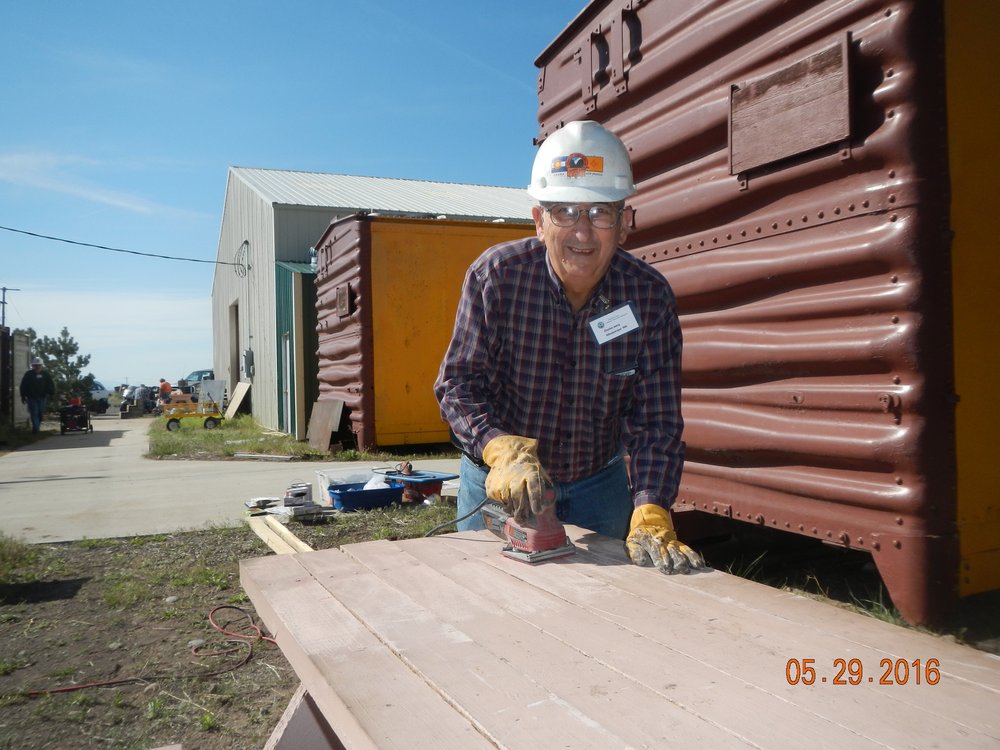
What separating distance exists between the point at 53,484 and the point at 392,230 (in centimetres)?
522

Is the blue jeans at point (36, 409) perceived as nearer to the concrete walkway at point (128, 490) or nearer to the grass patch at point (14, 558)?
the concrete walkway at point (128, 490)

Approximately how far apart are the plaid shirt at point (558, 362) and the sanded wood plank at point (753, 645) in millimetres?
520

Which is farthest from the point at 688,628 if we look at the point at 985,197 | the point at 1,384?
the point at 1,384

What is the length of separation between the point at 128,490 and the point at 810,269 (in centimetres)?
774

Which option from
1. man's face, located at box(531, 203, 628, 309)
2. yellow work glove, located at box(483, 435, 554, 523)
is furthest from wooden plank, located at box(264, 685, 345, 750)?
man's face, located at box(531, 203, 628, 309)

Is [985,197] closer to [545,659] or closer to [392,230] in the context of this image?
[545,659]

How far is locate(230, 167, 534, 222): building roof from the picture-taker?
1828 centimetres

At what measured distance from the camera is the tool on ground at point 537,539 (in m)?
2.27

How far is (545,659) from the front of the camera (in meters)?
1.52

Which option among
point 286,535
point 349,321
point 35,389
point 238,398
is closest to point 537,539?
point 286,535

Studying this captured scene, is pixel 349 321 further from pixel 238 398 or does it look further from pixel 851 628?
pixel 238 398

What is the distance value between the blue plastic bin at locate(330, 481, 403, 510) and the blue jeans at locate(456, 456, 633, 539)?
3412 millimetres

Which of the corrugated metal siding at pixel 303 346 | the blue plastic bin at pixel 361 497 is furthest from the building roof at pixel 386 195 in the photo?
the blue plastic bin at pixel 361 497
